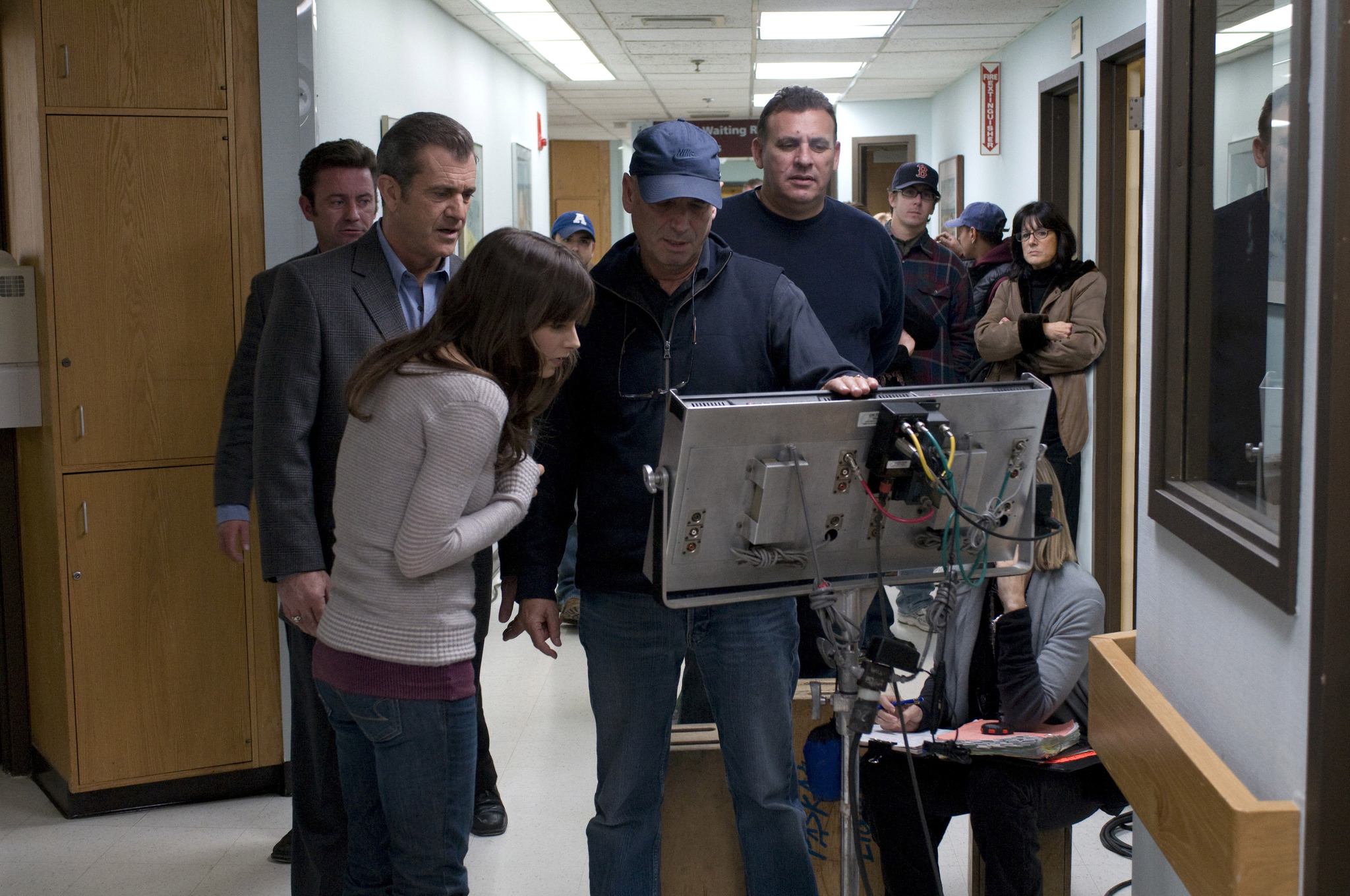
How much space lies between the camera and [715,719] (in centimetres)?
193

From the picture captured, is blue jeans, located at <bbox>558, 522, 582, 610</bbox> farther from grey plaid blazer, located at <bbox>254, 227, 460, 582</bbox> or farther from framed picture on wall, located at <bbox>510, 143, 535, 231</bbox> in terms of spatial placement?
framed picture on wall, located at <bbox>510, 143, 535, 231</bbox>

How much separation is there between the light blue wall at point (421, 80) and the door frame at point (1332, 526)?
12.3 feet

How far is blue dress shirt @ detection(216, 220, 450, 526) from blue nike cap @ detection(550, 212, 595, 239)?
3226mm

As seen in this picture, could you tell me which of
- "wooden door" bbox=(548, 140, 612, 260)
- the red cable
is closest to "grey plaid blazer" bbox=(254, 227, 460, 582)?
the red cable

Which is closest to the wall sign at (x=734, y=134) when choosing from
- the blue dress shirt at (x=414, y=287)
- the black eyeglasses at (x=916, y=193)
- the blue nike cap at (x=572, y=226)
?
the blue nike cap at (x=572, y=226)

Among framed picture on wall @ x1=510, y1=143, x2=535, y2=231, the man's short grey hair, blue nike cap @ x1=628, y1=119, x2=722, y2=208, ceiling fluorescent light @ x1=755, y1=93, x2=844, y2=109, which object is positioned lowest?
blue nike cap @ x1=628, y1=119, x2=722, y2=208

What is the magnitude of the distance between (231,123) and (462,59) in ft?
12.4

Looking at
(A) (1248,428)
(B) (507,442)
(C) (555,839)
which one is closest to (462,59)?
(C) (555,839)

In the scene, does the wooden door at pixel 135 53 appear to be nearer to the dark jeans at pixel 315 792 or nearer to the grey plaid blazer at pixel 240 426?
the grey plaid blazer at pixel 240 426

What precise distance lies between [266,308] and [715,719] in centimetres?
140

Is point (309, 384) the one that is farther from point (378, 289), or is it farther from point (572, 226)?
point (572, 226)

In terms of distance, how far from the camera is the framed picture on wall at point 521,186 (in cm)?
780

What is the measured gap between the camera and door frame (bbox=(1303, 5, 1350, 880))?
1.08m

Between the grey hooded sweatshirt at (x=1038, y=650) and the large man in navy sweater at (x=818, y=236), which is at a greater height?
the large man in navy sweater at (x=818, y=236)
